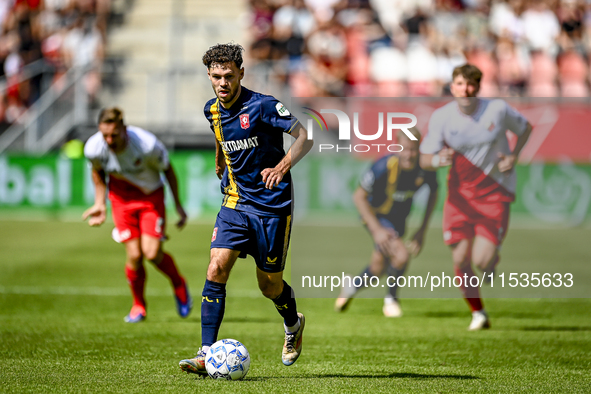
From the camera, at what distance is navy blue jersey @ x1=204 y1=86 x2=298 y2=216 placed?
18.7 feet

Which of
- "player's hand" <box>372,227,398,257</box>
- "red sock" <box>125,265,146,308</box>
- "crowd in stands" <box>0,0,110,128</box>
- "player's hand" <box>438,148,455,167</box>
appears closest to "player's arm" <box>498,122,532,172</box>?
"player's hand" <box>438,148,455,167</box>

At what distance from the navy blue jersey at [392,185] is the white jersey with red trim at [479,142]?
686 mm

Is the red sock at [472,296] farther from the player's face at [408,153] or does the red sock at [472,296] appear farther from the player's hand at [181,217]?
the player's hand at [181,217]

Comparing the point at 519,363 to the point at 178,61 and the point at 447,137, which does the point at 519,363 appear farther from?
the point at 178,61

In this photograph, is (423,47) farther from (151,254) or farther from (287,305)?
(287,305)

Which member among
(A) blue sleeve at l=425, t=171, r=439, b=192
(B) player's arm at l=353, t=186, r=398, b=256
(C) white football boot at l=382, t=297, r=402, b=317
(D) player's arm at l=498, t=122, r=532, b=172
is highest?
(D) player's arm at l=498, t=122, r=532, b=172

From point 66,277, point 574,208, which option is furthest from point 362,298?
point 574,208

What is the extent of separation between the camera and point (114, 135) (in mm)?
7996

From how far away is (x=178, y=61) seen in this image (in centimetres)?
2206

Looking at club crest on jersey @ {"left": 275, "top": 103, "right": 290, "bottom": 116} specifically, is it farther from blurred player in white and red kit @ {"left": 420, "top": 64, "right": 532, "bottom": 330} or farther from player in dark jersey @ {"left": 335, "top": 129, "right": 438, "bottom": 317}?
player in dark jersey @ {"left": 335, "top": 129, "right": 438, "bottom": 317}

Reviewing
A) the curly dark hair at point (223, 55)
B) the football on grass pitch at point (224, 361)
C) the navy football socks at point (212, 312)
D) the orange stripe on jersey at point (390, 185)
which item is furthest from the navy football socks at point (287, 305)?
the orange stripe on jersey at point (390, 185)

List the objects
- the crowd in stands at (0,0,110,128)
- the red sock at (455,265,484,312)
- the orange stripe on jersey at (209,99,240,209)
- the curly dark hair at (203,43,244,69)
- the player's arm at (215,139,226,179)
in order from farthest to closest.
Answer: the crowd in stands at (0,0,110,128), the red sock at (455,265,484,312), the player's arm at (215,139,226,179), the orange stripe on jersey at (209,99,240,209), the curly dark hair at (203,43,244,69)

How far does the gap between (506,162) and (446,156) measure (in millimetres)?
634

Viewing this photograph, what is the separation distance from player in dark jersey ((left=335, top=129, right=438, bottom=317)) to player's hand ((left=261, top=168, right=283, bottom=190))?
3529mm
